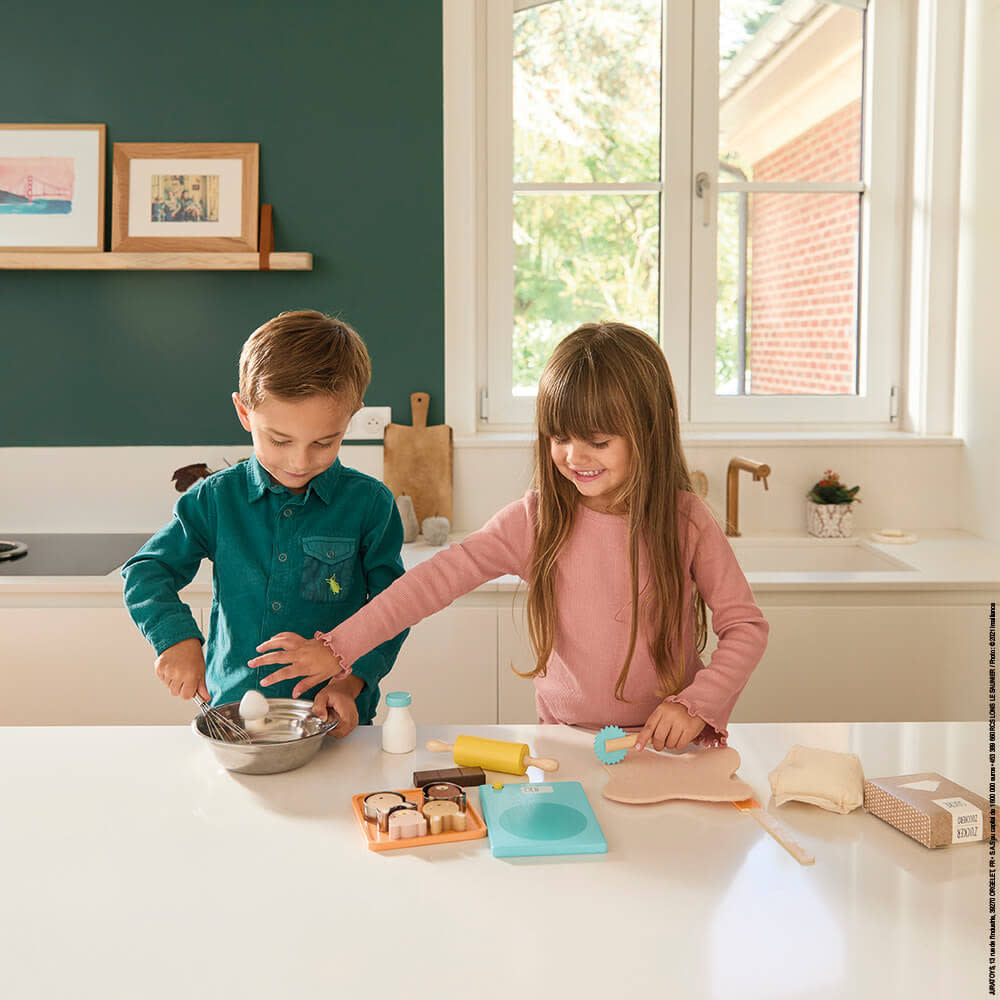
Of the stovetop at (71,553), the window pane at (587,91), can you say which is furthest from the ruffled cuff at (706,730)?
the window pane at (587,91)

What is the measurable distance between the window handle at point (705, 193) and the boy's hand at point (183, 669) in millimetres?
2147

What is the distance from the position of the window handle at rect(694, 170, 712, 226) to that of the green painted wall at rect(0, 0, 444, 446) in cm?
75

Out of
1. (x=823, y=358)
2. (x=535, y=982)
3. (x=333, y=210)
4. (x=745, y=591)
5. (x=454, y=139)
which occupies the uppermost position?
(x=454, y=139)

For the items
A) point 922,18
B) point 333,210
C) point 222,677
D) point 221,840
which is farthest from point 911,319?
point 221,840

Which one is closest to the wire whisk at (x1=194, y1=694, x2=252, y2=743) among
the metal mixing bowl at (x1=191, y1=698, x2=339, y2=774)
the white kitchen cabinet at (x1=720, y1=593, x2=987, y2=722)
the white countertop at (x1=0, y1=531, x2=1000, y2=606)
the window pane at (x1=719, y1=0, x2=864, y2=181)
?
the metal mixing bowl at (x1=191, y1=698, x2=339, y2=774)

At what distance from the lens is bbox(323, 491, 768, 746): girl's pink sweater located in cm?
142

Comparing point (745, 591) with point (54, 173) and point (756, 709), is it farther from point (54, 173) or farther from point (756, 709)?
point (54, 173)

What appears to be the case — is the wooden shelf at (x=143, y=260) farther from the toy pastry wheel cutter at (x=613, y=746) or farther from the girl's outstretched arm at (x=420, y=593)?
the toy pastry wheel cutter at (x=613, y=746)

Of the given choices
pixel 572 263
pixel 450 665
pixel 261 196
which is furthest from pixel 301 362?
pixel 572 263

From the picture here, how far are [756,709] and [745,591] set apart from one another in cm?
105

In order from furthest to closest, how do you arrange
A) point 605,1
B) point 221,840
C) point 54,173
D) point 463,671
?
point 605,1 → point 54,173 → point 463,671 → point 221,840

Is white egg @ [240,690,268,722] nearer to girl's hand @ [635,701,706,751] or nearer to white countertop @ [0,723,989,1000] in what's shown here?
white countertop @ [0,723,989,1000]

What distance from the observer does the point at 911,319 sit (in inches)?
119

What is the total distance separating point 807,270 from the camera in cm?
307
